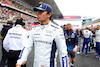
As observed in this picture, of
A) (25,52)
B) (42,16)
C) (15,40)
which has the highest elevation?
(42,16)

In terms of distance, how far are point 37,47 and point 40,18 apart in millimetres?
468

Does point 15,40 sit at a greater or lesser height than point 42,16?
lesser

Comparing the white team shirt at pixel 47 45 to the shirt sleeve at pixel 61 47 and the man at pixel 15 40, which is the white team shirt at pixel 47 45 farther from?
the man at pixel 15 40

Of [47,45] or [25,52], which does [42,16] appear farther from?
[25,52]

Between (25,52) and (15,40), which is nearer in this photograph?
(25,52)

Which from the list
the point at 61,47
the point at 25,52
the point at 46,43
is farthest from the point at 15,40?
the point at 61,47

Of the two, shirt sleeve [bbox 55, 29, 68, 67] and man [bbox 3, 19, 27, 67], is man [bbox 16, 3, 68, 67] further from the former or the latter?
man [bbox 3, 19, 27, 67]

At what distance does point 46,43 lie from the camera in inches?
58.7

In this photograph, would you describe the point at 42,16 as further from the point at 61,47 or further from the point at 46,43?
the point at 61,47

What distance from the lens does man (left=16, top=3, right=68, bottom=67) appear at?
1.47 metres

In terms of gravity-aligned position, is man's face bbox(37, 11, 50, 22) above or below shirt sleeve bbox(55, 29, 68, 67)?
above

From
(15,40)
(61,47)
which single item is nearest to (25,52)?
(61,47)

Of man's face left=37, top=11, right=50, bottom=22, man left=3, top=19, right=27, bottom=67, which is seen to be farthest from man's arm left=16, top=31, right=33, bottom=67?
man left=3, top=19, right=27, bottom=67

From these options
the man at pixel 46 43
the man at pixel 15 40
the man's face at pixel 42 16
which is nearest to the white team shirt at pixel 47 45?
the man at pixel 46 43
